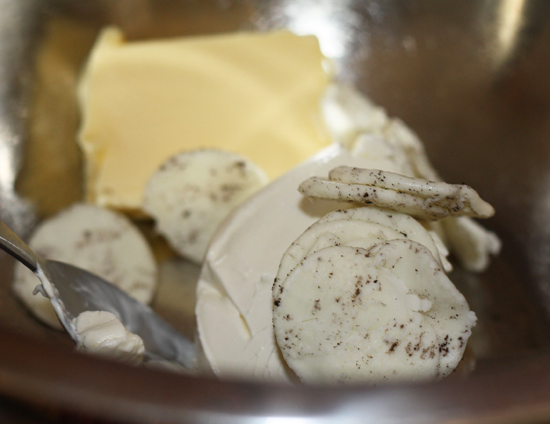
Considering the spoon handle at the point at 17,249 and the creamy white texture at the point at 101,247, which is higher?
the spoon handle at the point at 17,249

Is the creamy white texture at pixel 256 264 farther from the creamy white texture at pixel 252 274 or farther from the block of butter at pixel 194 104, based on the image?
the block of butter at pixel 194 104

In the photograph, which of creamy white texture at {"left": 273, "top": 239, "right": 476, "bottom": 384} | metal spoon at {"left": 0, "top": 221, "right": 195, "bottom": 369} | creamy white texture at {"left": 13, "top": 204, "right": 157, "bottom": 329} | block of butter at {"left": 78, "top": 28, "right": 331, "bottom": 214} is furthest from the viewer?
block of butter at {"left": 78, "top": 28, "right": 331, "bottom": 214}

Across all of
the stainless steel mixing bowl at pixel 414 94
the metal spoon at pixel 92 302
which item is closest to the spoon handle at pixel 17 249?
the metal spoon at pixel 92 302

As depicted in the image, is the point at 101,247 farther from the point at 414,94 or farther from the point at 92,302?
the point at 414,94

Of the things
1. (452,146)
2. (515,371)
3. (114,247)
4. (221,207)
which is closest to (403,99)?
(452,146)

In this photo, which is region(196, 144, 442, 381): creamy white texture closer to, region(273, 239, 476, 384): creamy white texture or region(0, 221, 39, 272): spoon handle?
region(273, 239, 476, 384): creamy white texture

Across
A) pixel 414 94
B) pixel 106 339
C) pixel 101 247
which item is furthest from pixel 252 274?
pixel 414 94

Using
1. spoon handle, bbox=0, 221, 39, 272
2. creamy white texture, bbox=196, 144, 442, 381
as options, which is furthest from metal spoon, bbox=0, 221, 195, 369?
creamy white texture, bbox=196, 144, 442, 381
